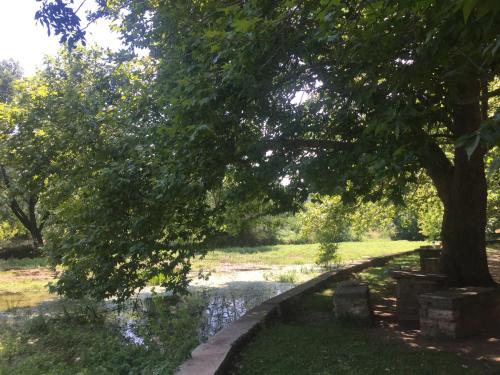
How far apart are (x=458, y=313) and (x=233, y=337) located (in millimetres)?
3076

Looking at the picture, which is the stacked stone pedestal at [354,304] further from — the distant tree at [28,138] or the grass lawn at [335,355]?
the distant tree at [28,138]

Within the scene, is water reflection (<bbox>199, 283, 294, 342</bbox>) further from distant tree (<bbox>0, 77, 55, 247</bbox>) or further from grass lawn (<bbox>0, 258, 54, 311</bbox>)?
distant tree (<bbox>0, 77, 55, 247</bbox>)

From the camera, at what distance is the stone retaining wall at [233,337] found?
499cm

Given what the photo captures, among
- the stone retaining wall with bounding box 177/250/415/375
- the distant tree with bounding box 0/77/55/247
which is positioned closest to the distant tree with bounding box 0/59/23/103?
the distant tree with bounding box 0/77/55/247

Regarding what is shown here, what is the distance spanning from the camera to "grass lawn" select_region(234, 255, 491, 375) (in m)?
5.36

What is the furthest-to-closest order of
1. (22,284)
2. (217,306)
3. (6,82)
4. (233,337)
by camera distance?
(6,82) < (22,284) < (217,306) < (233,337)

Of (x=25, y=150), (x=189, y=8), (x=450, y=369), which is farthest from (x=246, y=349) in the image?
(x=25, y=150)

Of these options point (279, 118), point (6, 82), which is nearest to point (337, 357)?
point (279, 118)

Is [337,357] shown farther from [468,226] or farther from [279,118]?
[468,226]

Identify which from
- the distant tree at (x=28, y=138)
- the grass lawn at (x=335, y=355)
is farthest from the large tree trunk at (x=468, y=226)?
the distant tree at (x=28, y=138)

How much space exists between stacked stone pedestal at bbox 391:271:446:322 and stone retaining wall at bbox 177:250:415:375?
201cm

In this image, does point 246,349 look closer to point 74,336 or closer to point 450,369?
point 450,369

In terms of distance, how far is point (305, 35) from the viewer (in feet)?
19.4

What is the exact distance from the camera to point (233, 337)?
20.3 feet
